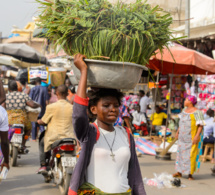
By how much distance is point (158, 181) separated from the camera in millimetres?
7859

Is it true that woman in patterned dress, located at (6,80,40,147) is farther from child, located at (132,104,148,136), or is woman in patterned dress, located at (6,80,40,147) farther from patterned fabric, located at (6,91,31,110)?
child, located at (132,104,148,136)

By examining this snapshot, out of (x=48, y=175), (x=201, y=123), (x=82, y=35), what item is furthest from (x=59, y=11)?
(x=201, y=123)

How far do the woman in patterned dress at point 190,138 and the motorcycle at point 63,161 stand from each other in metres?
2.86

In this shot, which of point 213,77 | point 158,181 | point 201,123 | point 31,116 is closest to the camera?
point 158,181

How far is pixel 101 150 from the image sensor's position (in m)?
3.21

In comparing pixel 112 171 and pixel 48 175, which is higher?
pixel 112 171

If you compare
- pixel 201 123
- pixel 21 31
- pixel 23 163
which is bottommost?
pixel 23 163

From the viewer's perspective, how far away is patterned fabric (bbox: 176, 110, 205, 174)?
8719mm

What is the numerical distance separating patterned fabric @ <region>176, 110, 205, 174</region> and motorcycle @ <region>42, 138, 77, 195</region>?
286cm

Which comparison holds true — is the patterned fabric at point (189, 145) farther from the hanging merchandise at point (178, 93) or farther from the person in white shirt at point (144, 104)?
the person in white shirt at point (144, 104)

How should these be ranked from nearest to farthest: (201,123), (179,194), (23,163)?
(179,194) < (201,123) < (23,163)

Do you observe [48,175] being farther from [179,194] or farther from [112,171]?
[112,171]

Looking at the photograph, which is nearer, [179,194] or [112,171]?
[112,171]

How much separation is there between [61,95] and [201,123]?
2989 millimetres
